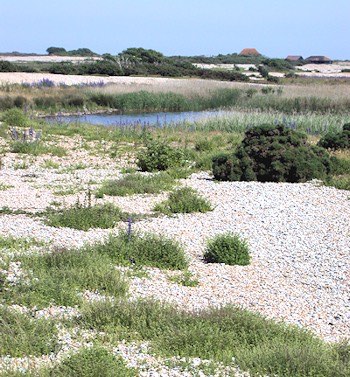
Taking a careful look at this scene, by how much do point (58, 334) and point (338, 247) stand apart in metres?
4.38

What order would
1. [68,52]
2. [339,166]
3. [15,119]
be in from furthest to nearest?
[68,52]
[15,119]
[339,166]

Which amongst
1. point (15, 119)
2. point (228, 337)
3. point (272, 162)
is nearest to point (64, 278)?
point (228, 337)

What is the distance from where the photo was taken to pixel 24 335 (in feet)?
15.6

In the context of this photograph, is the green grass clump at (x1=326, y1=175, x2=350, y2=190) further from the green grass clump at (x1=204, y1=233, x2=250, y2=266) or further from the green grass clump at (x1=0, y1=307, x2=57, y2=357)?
the green grass clump at (x1=0, y1=307, x2=57, y2=357)

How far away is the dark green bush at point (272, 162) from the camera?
12.6 meters

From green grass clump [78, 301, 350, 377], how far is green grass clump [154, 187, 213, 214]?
4229 millimetres

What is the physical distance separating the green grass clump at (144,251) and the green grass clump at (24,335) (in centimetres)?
193

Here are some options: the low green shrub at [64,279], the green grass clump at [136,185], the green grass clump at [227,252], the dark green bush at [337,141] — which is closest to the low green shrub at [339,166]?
the dark green bush at [337,141]

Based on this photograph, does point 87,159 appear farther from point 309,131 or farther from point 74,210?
point 309,131

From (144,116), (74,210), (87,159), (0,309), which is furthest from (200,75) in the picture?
(0,309)

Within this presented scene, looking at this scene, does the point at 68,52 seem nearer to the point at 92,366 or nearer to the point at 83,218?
the point at 83,218

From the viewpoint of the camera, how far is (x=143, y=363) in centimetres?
454

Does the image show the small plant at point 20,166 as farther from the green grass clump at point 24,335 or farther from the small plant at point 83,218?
the green grass clump at point 24,335

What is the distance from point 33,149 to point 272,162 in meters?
5.89
